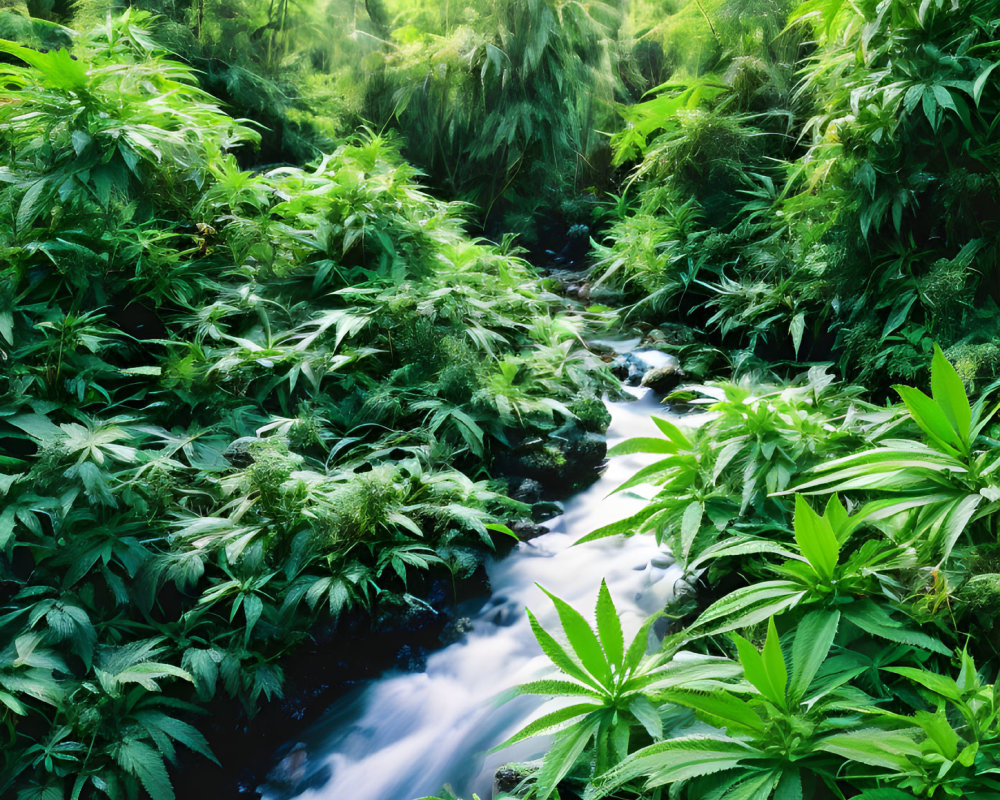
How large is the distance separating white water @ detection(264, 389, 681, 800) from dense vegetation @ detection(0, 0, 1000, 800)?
0.23m

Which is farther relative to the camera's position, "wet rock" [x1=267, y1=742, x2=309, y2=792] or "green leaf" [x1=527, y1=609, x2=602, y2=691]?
"wet rock" [x1=267, y1=742, x2=309, y2=792]

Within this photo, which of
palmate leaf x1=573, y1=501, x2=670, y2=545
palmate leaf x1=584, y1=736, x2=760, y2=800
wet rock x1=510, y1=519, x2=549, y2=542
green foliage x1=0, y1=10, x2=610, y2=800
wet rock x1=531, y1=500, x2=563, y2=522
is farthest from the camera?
wet rock x1=531, y1=500, x2=563, y2=522

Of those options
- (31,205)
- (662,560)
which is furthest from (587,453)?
(31,205)

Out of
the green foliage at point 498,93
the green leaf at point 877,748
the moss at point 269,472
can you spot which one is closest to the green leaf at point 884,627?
the green leaf at point 877,748

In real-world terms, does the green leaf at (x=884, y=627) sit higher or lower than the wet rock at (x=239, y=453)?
higher

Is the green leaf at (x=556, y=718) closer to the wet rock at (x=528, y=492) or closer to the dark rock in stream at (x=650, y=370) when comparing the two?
the wet rock at (x=528, y=492)

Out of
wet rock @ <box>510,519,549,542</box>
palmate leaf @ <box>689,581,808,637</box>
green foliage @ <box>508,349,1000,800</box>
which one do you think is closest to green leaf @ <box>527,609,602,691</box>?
green foliage @ <box>508,349,1000,800</box>

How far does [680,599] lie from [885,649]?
2.55 ft

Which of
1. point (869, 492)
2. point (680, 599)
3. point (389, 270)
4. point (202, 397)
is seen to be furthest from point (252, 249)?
point (869, 492)

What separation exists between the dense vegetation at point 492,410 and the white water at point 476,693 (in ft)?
0.74

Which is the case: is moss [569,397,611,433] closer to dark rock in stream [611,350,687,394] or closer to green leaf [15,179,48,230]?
dark rock in stream [611,350,687,394]

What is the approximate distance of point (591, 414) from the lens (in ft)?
11.7

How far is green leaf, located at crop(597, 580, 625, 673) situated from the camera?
5.42 ft

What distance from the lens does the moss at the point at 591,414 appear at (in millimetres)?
3553
